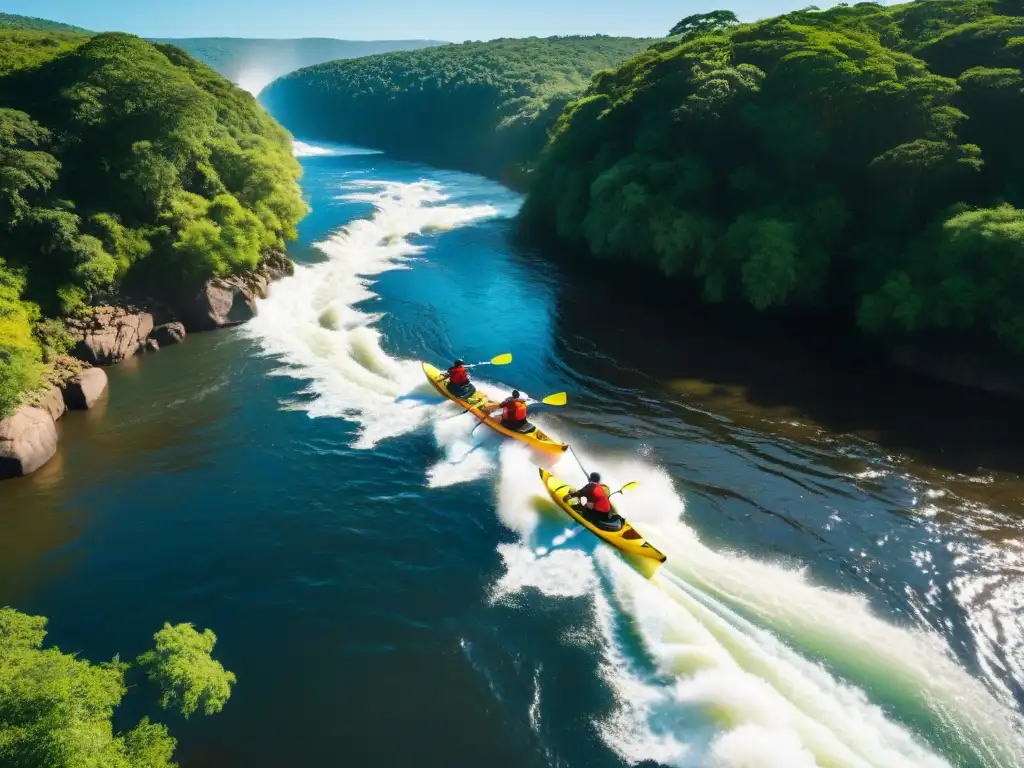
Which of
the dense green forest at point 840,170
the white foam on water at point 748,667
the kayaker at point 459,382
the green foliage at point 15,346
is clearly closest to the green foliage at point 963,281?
the dense green forest at point 840,170

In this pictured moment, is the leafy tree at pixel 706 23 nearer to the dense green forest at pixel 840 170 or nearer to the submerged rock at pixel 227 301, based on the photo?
the dense green forest at pixel 840 170

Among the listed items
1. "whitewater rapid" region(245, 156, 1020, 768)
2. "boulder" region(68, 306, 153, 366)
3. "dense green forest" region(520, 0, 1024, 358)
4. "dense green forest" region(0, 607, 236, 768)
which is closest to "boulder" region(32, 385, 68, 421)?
"boulder" region(68, 306, 153, 366)

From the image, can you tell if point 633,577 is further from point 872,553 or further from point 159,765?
point 159,765

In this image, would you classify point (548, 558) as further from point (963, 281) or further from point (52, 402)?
point (52, 402)

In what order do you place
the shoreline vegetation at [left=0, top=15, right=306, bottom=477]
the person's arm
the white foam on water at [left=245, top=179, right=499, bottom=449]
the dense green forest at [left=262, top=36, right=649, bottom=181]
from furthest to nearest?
the dense green forest at [left=262, top=36, right=649, bottom=181] < the white foam on water at [left=245, top=179, right=499, bottom=449] < the shoreline vegetation at [left=0, top=15, right=306, bottom=477] < the person's arm

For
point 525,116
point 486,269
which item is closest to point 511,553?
point 486,269

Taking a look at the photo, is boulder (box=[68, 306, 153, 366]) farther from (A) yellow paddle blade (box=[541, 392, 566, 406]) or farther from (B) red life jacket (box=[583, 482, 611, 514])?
(B) red life jacket (box=[583, 482, 611, 514])

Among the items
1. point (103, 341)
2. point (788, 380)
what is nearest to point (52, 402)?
point (103, 341)
